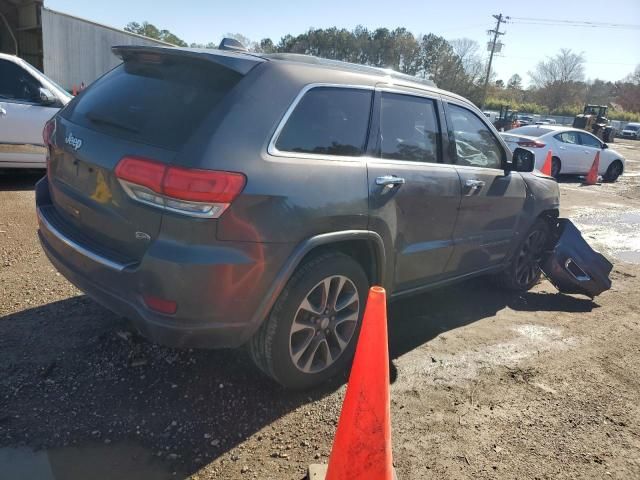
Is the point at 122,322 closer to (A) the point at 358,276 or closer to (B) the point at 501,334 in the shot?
(A) the point at 358,276

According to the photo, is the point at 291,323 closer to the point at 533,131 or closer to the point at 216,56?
the point at 216,56

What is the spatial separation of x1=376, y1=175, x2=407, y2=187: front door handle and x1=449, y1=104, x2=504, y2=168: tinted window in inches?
36.3

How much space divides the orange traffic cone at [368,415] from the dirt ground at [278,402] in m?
0.44

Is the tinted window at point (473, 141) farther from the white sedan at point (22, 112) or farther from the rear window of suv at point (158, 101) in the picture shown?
the white sedan at point (22, 112)

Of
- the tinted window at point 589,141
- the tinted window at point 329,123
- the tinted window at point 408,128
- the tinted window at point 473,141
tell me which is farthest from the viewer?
the tinted window at point 589,141

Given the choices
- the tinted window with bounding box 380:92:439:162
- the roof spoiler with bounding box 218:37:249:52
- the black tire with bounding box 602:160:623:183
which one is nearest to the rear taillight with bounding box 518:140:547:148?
the black tire with bounding box 602:160:623:183

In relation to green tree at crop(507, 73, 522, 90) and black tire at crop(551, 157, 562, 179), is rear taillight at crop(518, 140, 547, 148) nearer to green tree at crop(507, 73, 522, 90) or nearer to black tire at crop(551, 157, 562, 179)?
black tire at crop(551, 157, 562, 179)

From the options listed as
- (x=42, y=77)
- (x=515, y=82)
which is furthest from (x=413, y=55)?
(x=42, y=77)

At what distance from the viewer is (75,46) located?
587 inches

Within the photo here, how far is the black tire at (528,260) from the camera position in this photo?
5.12 meters

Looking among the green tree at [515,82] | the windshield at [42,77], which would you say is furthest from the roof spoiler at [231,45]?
the green tree at [515,82]

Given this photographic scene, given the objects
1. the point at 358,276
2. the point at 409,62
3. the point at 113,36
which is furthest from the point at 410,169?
the point at 409,62

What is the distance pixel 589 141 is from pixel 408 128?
45.4 ft

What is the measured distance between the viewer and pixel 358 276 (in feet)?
10.4
